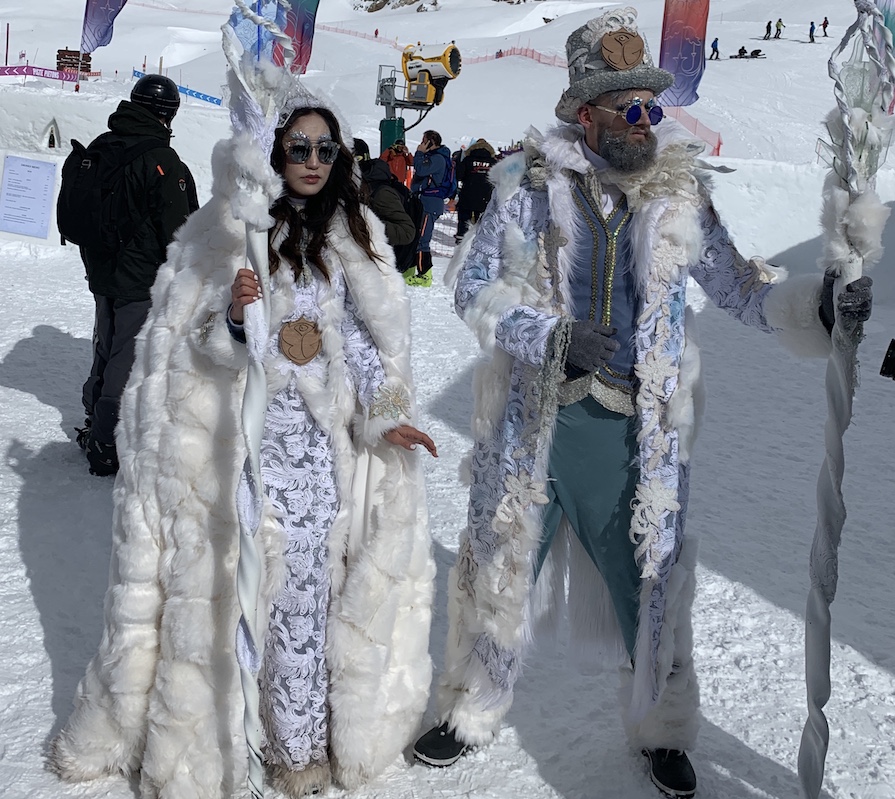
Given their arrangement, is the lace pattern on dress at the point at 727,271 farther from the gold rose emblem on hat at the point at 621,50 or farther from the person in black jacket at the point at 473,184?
the person in black jacket at the point at 473,184

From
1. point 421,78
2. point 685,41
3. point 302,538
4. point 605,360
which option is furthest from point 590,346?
point 685,41

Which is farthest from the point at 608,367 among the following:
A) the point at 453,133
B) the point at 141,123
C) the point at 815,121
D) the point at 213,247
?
the point at 815,121

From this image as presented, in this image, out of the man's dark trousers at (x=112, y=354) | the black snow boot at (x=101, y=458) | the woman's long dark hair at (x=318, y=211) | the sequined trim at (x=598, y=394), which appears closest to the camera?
the woman's long dark hair at (x=318, y=211)

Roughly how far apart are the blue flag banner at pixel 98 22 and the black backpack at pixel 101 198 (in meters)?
13.5

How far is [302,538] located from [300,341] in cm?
52

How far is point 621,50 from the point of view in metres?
2.55

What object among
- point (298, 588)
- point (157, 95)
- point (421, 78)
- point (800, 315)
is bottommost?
point (298, 588)

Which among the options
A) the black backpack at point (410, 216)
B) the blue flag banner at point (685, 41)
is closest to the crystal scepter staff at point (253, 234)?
the black backpack at point (410, 216)

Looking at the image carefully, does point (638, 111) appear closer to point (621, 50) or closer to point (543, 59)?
point (621, 50)

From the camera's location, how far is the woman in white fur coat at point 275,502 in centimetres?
258

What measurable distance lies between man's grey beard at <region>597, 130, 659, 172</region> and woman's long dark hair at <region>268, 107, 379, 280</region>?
2.21 ft

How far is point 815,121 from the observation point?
91.5 feet

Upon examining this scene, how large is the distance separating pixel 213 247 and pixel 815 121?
93.7 feet

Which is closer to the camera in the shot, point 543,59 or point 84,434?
point 84,434
